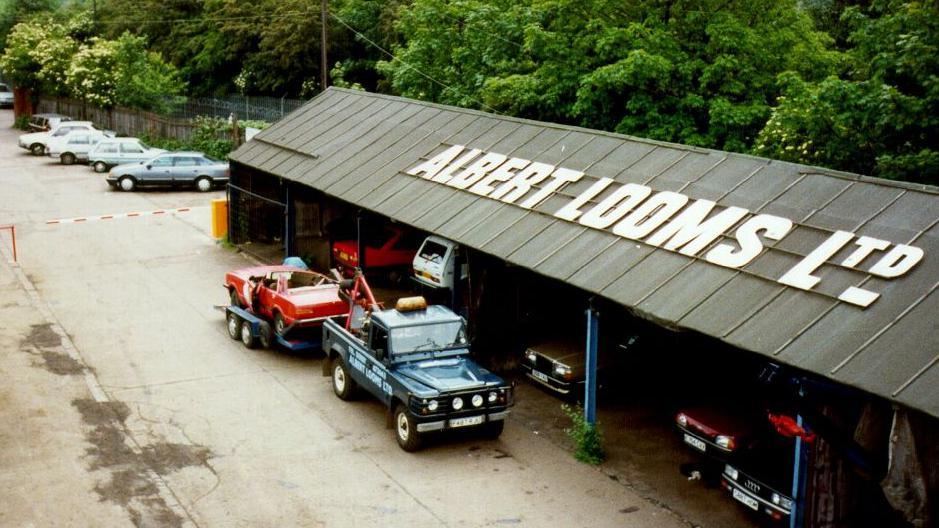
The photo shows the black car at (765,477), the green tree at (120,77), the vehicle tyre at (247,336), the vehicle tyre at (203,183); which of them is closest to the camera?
the black car at (765,477)

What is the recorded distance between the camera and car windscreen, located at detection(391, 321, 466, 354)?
52.0ft

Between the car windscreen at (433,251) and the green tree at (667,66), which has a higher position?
the green tree at (667,66)

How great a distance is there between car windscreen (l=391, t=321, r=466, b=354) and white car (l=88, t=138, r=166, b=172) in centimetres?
3083

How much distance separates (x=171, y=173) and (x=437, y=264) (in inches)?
821

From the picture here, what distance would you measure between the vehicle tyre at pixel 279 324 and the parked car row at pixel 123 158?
2092 cm

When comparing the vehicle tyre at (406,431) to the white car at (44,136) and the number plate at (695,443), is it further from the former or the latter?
the white car at (44,136)

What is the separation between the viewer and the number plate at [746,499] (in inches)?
510

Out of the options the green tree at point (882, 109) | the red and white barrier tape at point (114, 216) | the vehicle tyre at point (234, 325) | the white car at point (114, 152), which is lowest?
the vehicle tyre at point (234, 325)

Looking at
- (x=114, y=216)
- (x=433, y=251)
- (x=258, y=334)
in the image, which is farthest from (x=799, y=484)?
(x=114, y=216)

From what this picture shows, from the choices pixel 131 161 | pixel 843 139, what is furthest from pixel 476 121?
pixel 131 161

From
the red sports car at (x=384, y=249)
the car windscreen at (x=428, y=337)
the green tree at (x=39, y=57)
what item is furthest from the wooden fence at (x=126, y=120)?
the car windscreen at (x=428, y=337)

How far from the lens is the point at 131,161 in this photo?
43.3 m

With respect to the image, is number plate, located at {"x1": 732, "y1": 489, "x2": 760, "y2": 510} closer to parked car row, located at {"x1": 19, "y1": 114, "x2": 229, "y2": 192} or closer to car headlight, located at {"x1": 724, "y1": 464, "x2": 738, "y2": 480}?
car headlight, located at {"x1": 724, "y1": 464, "x2": 738, "y2": 480}

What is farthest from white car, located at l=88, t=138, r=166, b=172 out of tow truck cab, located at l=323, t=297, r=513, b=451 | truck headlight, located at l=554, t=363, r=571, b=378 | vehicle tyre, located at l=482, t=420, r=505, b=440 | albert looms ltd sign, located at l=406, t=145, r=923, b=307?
vehicle tyre, located at l=482, t=420, r=505, b=440
